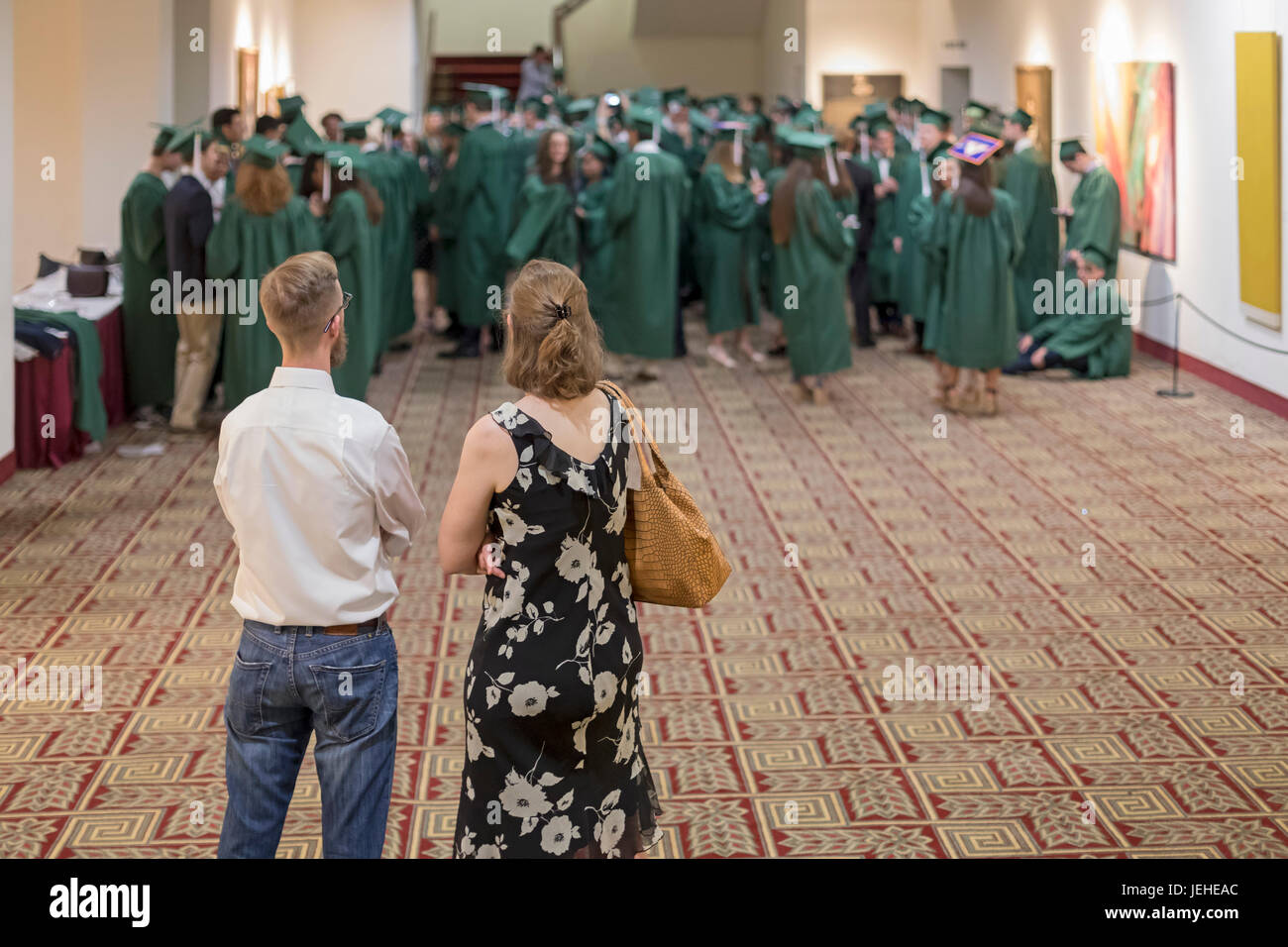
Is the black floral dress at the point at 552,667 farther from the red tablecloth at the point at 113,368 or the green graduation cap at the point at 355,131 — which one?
the green graduation cap at the point at 355,131

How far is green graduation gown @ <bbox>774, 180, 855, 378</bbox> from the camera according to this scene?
1002 centimetres

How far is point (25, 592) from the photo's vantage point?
20.3 ft

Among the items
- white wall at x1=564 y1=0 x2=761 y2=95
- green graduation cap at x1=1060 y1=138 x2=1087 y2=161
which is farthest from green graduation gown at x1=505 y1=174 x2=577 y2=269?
white wall at x1=564 y1=0 x2=761 y2=95

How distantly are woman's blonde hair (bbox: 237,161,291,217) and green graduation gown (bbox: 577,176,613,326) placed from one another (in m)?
3.29

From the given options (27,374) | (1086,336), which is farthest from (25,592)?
(1086,336)

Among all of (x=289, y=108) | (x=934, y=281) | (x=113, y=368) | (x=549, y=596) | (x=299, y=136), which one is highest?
(x=289, y=108)

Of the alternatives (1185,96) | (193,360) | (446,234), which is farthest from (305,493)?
(1185,96)

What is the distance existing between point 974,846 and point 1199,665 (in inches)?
70.6

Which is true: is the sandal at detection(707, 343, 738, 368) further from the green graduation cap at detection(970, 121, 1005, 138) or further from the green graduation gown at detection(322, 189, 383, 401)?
the green graduation gown at detection(322, 189, 383, 401)

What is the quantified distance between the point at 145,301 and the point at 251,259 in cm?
104

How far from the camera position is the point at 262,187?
8398mm

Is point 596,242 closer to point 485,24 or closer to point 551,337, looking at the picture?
point 551,337

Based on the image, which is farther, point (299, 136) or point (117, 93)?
point (117, 93)
